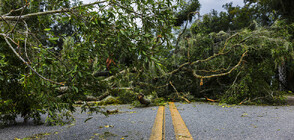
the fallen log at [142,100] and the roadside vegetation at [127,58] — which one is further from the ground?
the roadside vegetation at [127,58]

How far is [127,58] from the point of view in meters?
2.77

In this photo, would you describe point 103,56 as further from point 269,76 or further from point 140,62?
point 269,76

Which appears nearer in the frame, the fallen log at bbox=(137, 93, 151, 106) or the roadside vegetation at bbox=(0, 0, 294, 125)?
the roadside vegetation at bbox=(0, 0, 294, 125)

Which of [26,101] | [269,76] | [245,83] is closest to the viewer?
[26,101]

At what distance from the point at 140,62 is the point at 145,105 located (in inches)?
186

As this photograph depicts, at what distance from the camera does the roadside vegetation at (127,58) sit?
7.81 ft

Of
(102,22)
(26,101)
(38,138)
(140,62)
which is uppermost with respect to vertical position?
(102,22)

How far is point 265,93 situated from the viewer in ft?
25.7

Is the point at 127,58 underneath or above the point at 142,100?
above

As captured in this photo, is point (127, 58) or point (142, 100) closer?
point (127, 58)

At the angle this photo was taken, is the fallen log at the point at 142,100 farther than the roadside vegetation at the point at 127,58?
Yes

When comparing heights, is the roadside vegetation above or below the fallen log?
A: above

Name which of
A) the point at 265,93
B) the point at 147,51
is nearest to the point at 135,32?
the point at 147,51

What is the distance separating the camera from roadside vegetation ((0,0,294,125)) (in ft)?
7.81
